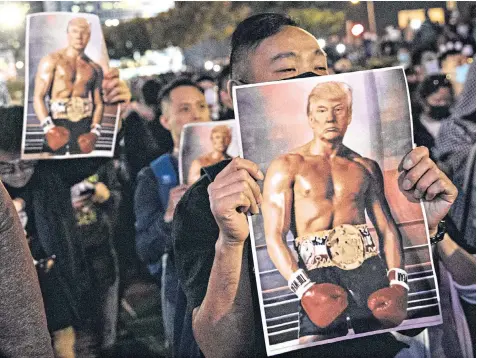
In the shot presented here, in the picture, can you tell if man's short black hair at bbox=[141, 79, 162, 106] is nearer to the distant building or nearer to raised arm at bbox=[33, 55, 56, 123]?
the distant building

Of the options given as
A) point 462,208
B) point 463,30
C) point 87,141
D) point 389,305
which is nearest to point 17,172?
point 87,141

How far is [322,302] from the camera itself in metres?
1.78

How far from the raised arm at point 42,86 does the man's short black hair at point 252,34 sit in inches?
23.5

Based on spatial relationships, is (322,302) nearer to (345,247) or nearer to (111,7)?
(345,247)

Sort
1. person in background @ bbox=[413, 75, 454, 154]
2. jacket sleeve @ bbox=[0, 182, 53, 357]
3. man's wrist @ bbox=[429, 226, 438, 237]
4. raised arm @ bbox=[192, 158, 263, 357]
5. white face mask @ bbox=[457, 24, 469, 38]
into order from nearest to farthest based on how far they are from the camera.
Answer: jacket sleeve @ bbox=[0, 182, 53, 357]
raised arm @ bbox=[192, 158, 263, 357]
man's wrist @ bbox=[429, 226, 438, 237]
white face mask @ bbox=[457, 24, 469, 38]
person in background @ bbox=[413, 75, 454, 154]

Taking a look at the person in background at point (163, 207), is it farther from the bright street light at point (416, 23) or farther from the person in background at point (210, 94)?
the bright street light at point (416, 23)

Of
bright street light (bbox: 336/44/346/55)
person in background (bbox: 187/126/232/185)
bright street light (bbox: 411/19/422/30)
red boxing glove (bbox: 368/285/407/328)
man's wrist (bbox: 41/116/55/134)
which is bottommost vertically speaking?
red boxing glove (bbox: 368/285/407/328)

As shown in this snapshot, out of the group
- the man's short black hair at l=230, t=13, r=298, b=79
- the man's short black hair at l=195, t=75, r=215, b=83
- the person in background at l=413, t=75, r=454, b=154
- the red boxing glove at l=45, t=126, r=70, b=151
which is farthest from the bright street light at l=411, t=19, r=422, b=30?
the red boxing glove at l=45, t=126, r=70, b=151

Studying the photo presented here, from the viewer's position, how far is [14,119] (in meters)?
2.38

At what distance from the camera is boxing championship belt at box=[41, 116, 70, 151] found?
7.54 ft

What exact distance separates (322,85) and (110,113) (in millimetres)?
821

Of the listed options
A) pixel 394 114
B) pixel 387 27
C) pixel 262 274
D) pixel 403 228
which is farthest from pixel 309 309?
pixel 387 27

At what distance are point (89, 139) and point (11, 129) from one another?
25 centimetres

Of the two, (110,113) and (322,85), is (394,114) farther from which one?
(110,113)
